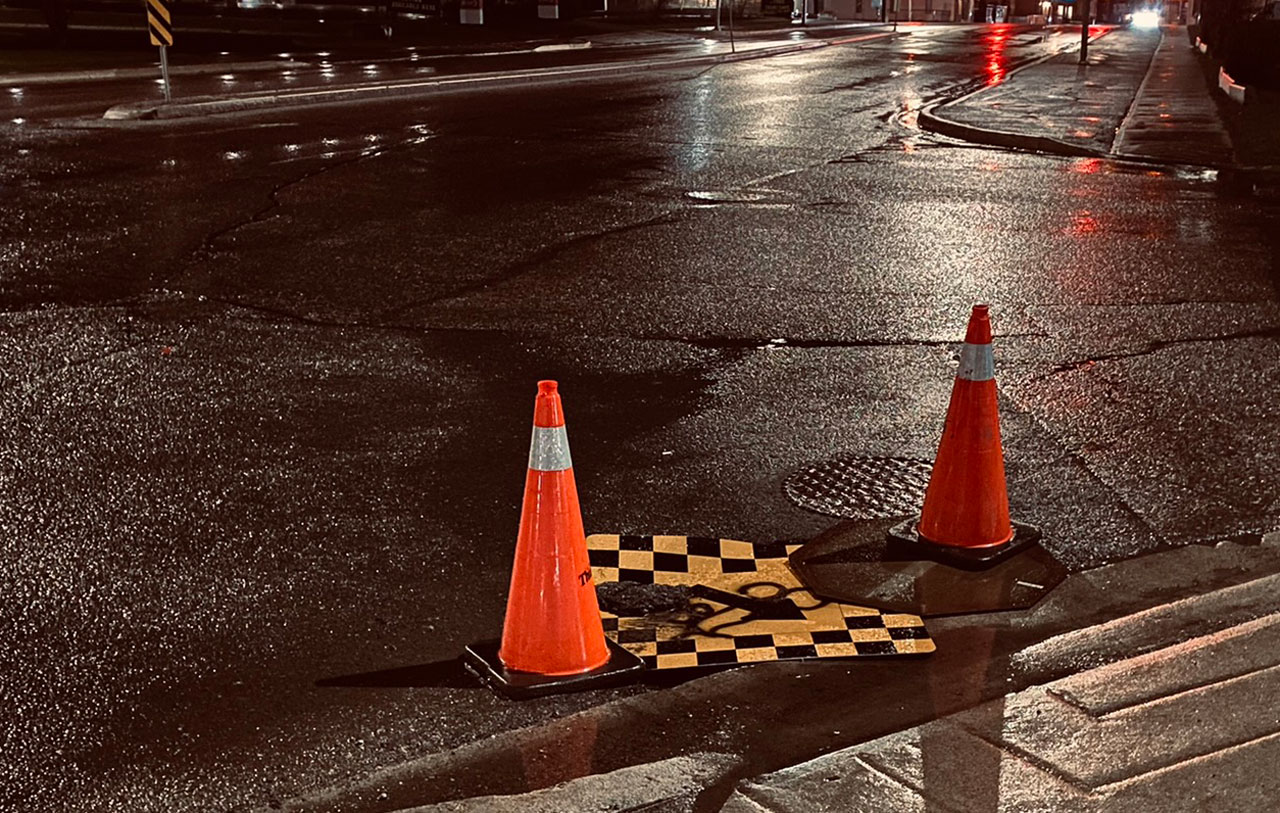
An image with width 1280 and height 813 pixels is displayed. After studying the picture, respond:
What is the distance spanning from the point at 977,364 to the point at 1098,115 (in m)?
15.7

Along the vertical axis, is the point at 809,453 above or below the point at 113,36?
below

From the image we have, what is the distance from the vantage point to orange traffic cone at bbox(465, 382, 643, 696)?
156 inches

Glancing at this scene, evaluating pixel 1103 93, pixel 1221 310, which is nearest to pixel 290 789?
pixel 1221 310

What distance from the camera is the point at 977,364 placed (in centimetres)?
486

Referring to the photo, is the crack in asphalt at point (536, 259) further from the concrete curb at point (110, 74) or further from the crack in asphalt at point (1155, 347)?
the concrete curb at point (110, 74)

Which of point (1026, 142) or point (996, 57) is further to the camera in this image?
point (996, 57)

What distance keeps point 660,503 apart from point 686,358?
2.03 meters

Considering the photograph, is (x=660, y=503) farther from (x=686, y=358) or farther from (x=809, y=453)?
(x=686, y=358)

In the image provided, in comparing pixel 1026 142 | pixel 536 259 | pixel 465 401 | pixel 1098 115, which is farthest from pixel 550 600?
pixel 1098 115

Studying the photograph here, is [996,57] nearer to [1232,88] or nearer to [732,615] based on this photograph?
[1232,88]

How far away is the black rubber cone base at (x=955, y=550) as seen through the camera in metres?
4.75

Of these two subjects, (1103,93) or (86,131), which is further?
(1103,93)

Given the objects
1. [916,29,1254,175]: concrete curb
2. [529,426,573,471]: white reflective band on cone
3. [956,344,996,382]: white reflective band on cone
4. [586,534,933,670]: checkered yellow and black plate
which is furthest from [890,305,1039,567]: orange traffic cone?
[916,29,1254,175]: concrete curb

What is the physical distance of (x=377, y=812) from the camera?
3.30m
